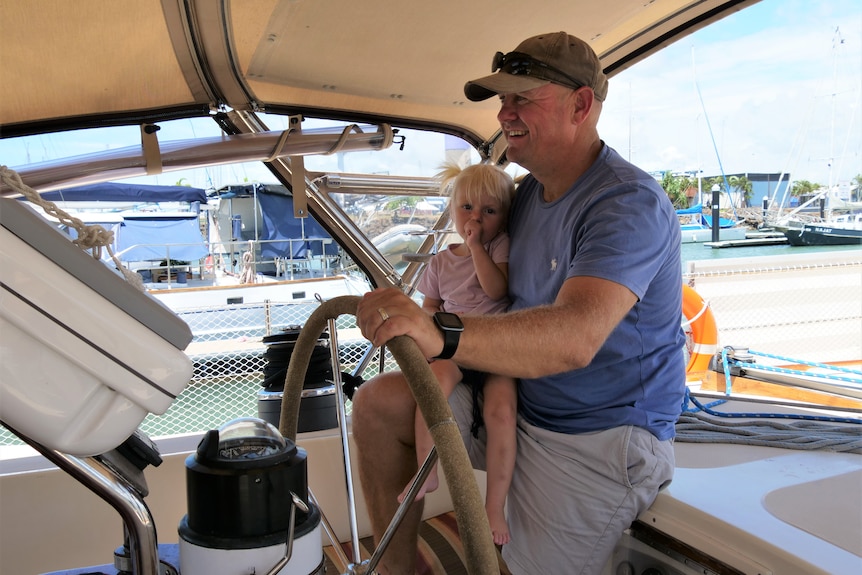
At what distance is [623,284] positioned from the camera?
1.31 meters

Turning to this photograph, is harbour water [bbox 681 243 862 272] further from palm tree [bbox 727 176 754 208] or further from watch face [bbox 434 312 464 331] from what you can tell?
watch face [bbox 434 312 464 331]

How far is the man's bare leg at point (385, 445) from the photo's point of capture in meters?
1.70

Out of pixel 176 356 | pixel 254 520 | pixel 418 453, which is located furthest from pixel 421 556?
pixel 176 356

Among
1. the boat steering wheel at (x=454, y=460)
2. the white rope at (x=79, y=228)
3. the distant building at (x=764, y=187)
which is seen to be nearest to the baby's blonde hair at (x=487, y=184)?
the boat steering wheel at (x=454, y=460)

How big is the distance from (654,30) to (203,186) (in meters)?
4.29

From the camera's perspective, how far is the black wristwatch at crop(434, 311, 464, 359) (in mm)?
1117

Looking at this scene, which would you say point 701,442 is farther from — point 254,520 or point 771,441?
point 254,520

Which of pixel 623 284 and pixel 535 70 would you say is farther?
pixel 535 70

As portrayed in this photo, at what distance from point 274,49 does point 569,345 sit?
1217 millimetres

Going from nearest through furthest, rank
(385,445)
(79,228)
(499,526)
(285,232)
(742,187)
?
1. (79,228)
2. (499,526)
3. (385,445)
4. (285,232)
5. (742,187)

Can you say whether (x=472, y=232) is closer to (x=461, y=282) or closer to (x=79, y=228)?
(x=461, y=282)

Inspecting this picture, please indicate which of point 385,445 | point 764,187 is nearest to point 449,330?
point 385,445

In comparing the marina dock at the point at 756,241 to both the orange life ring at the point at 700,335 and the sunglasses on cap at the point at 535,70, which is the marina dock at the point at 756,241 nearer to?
the orange life ring at the point at 700,335

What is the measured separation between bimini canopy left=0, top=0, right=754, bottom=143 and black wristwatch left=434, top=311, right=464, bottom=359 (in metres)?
0.95
